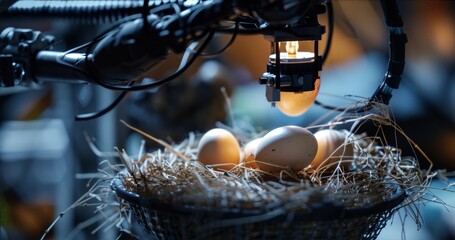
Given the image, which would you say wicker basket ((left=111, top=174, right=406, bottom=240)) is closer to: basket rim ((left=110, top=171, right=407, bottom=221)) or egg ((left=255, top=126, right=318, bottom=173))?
basket rim ((left=110, top=171, right=407, bottom=221))

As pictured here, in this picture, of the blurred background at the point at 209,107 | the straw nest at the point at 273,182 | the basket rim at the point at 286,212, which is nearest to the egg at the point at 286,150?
the straw nest at the point at 273,182

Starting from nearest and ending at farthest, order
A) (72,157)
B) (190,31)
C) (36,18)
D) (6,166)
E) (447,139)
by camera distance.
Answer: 1. (190,31)
2. (36,18)
3. (72,157)
4. (447,139)
5. (6,166)

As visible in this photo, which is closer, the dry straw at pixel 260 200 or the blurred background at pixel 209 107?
the dry straw at pixel 260 200

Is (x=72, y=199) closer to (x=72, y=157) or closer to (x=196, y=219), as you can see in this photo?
(x=72, y=157)

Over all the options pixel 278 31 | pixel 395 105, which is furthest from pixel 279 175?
pixel 395 105

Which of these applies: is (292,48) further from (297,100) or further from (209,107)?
(209,107)

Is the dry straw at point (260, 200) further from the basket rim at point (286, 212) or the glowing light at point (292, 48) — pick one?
the glowing light at point (292, 48)

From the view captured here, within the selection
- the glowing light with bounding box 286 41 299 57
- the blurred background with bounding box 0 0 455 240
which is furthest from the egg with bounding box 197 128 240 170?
the blurred background with bounding box 0 0 455 240
